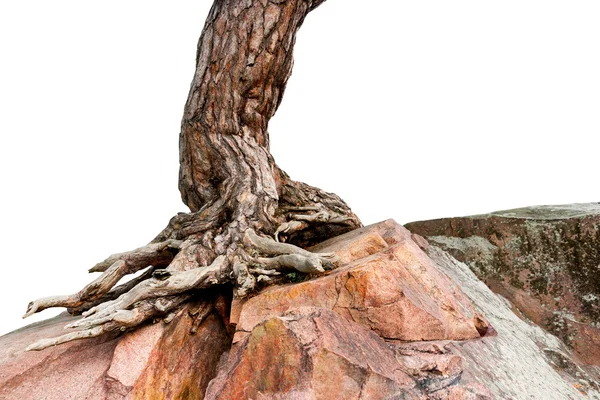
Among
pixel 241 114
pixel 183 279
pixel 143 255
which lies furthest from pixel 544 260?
pixel 143 255

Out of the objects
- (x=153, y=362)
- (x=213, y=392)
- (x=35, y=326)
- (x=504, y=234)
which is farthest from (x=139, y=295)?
(x=504, y=234)

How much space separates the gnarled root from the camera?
2.89 m

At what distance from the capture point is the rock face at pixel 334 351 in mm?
2244

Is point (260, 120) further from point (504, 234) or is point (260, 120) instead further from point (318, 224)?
point (504, 234)

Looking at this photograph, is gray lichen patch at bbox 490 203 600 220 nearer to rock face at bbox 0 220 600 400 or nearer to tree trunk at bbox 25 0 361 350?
rock face at bbox 0 220 600 400

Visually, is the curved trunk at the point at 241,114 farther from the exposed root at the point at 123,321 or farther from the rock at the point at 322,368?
the rock at the point at 322,368

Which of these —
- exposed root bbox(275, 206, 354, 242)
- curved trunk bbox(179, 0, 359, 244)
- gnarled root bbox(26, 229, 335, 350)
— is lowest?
gnarled root bbox(26, 229, 335, 350)

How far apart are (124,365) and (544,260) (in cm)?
411

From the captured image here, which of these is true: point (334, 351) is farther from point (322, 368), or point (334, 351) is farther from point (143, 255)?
point (143, 255)

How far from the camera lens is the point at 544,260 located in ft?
14.8

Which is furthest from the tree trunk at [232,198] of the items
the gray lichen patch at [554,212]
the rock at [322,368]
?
the gray lichen patch at [554,212]

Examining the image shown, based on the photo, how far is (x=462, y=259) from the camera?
4.87m

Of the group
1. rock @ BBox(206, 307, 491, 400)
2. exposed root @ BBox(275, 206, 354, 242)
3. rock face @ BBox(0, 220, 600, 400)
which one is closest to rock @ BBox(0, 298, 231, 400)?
rock face @ BBox(0, 220, 600, 400)

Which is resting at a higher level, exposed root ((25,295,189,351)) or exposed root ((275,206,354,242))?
exposed root ((275,206,354,242))
